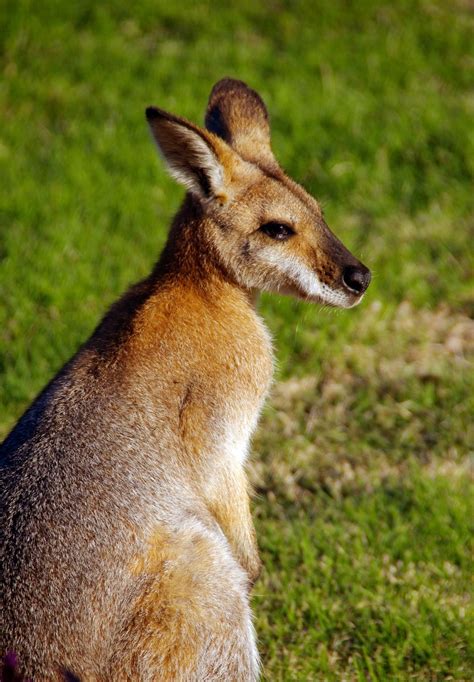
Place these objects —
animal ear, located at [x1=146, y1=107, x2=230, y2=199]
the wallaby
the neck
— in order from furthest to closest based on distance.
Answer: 1. the neck
2. animal ear, located at [x1=146, y1=107, x2=230, y2=199]
3. the wallaby

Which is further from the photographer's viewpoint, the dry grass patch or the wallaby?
the dry grass patch

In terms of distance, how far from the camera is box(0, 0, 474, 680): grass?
458cm

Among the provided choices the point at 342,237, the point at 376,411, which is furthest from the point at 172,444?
the point at 342,237

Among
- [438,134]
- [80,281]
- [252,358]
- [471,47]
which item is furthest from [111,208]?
[471,47]

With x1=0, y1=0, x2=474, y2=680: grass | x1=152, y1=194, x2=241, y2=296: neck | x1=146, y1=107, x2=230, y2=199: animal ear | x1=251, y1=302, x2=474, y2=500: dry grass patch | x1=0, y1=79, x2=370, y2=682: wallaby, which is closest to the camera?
x1=0, y1=79, x2=370, y2=682: wallaby

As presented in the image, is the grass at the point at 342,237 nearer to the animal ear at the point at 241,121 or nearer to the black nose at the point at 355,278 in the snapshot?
the black nose at the point at 355,278

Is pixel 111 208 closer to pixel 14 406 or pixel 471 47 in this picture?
pixel 14 406

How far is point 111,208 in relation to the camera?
6.88 metres

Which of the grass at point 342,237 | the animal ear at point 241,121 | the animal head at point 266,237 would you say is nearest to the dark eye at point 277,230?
the animal head at point 266,237

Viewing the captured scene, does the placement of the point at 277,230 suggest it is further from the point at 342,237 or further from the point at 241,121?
the point at 342,237

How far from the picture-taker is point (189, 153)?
13.4 ft

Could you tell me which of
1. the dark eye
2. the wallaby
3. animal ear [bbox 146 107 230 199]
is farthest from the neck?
the dark eye

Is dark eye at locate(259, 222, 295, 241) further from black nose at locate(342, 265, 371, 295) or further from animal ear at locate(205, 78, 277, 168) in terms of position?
animal ear at locate(205, 78, 277, 168)

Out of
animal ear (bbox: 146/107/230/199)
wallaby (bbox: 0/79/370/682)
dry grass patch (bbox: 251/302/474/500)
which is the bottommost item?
dry grass patch (bbox: 251/302/474/500)
